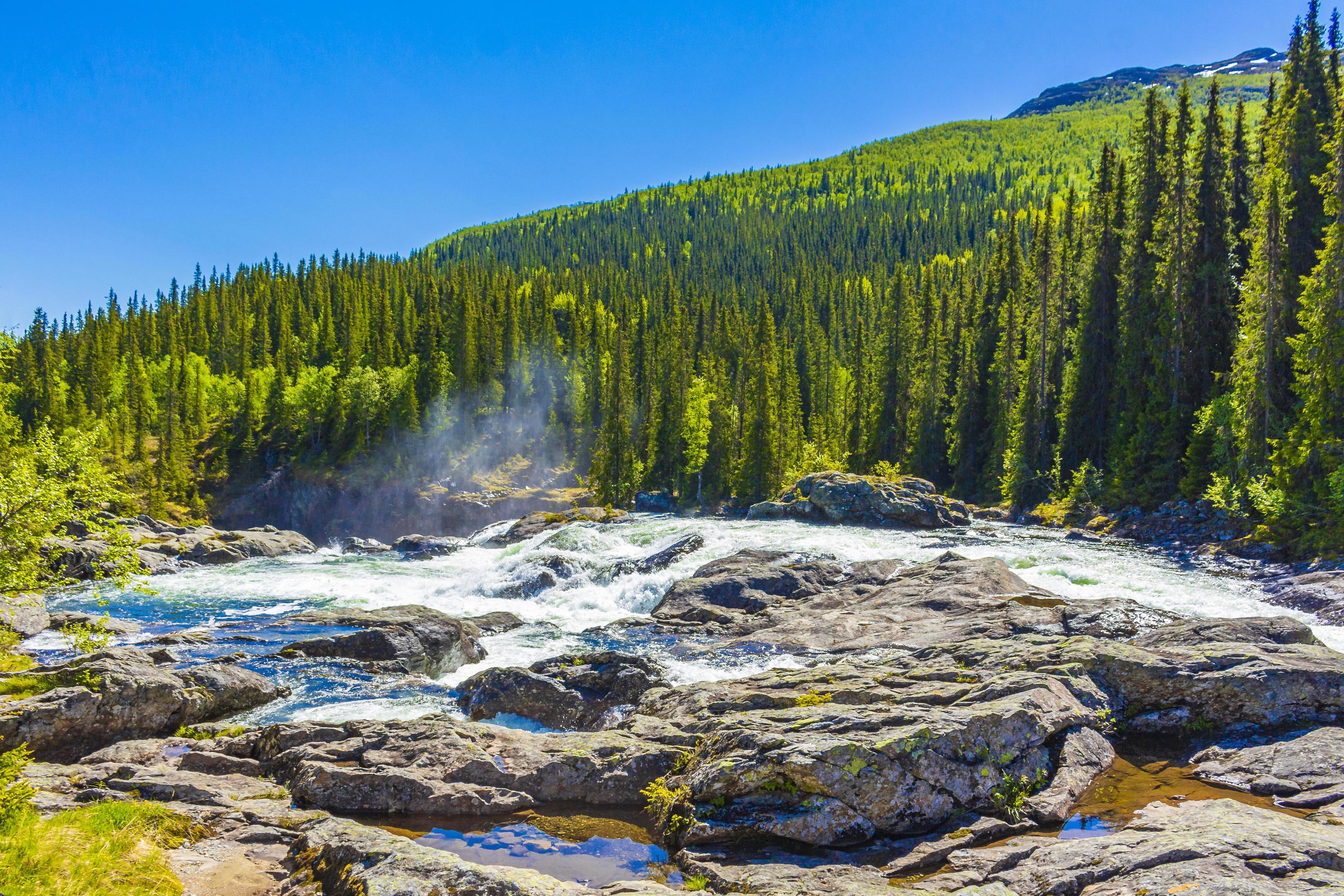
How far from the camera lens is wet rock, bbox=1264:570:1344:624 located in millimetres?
19312

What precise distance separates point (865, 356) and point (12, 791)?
9328cm

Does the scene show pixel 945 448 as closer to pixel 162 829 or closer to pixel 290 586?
pixel 290 586

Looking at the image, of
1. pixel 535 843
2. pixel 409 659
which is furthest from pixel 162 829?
pixel 409 659

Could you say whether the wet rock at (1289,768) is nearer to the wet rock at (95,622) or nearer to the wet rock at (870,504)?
the wet rock at (95,622)

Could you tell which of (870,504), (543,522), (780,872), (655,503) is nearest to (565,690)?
(780,872)

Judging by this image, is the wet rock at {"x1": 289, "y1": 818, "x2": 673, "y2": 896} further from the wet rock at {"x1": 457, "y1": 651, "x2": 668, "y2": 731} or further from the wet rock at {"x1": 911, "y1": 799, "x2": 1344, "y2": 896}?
the wet rock at {"x1": 457, "y1": 651, "x2": 668, "y2": 731}

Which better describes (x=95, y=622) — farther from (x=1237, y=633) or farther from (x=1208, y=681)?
(x=1237, y=633)

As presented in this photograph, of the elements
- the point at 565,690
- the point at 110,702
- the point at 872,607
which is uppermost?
the point at 110,702

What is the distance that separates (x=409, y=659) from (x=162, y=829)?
1126cm

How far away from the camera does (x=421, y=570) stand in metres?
41.6

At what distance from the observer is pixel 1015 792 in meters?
8.80

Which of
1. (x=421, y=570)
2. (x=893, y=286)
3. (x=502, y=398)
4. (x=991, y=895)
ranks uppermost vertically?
(x=893, y=286)

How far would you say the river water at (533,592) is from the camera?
57.7 feet

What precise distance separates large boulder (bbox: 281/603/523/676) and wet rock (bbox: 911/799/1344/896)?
15.8 metres
